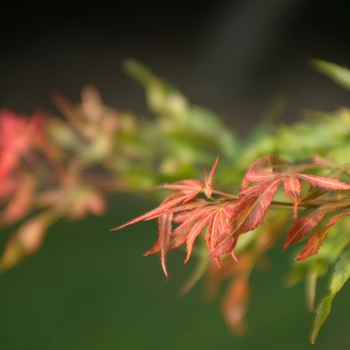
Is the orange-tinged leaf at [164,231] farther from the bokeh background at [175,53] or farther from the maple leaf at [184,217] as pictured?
the bokeh background at [175,53]

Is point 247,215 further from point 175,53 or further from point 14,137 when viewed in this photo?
point 175,53

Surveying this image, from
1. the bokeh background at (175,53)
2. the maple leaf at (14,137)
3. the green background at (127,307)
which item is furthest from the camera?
the bokeh background at (175,53)

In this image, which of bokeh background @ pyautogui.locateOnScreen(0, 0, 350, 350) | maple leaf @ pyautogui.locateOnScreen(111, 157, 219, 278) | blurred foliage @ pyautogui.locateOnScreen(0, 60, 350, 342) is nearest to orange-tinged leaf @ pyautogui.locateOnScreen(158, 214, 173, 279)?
maple leaf @ pyautogui.locateOnScreen(111, 157, 219, 278)

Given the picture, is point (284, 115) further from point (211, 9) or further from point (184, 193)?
point (184, 193)

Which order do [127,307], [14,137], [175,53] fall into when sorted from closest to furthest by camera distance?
[14,137]
[127,307]
[175,53]

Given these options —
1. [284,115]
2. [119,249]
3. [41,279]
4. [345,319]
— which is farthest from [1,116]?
[284,115]

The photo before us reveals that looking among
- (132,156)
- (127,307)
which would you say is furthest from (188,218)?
Answer: (127,307)

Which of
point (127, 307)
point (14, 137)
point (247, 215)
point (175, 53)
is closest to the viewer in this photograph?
point (247, 215)

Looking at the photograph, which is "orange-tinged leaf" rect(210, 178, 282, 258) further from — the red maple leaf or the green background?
the green background

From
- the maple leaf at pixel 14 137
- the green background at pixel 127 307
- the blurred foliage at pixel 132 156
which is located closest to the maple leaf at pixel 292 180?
the blurred foliage at pixel 132 156
